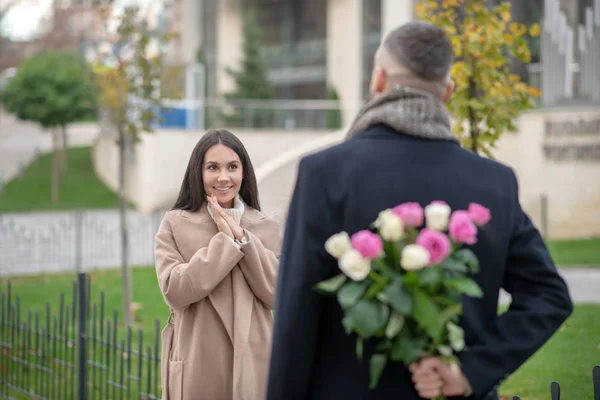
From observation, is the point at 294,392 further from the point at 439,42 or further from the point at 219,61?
the point at 219,61

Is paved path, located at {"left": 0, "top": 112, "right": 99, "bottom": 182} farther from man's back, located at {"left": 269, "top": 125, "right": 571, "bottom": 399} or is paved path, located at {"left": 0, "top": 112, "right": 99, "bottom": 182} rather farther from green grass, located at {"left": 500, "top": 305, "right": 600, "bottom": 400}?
man's back, located at {"left": 269, "top": 125, "right": 571, "bottom": 399}

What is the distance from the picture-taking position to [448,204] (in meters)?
2.28

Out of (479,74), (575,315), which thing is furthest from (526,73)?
(479,74)

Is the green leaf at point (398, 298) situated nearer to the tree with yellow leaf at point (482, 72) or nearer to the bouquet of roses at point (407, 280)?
the bouquet of roses at point (407, 280)

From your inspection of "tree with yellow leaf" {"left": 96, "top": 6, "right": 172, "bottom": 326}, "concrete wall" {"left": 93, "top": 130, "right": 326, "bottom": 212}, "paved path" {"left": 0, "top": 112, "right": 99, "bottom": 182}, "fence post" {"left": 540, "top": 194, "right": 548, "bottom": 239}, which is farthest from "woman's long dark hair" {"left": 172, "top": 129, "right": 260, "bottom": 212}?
"paved path" {"left": 0, "top": 112, "right": 99, "bottom": 182}

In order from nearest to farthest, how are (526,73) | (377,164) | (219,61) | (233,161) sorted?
1. (377,164)
2. (233,161)
3. (526,73)
4. (219,61)

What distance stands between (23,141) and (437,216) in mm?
44572

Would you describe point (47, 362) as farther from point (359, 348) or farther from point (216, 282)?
point (359, 348)

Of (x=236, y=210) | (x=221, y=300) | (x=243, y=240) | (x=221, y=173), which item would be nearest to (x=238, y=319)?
(x=221, y=300)

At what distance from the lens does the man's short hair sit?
2.31 m

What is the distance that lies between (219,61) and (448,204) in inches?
1449

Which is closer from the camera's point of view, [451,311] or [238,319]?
[451,311]

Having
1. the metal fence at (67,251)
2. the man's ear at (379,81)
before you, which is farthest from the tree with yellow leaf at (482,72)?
the metal fence at (67,251)

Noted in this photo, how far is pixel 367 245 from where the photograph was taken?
207 cm
